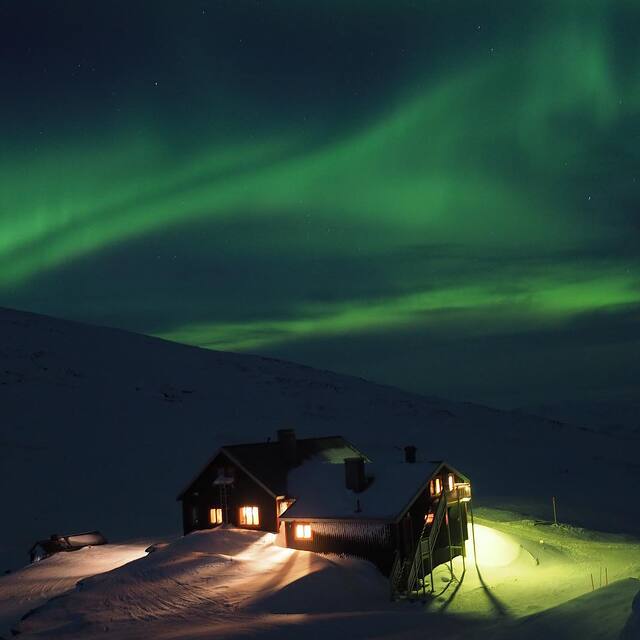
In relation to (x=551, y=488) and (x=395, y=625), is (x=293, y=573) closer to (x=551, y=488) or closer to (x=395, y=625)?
(x=395, y=625)

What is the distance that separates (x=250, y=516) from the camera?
36.5 m

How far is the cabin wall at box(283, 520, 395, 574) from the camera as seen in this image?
30594 mm

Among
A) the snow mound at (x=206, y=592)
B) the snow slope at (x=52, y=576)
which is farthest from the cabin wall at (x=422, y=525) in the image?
the snow slope at (x=52, y=576)

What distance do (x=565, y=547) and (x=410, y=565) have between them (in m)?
11.1

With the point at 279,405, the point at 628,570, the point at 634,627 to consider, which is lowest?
the point at 628,570

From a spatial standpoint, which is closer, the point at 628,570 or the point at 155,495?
the point at 628,570

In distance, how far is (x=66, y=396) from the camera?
267ft

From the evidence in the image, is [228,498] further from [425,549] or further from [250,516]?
[425,549]

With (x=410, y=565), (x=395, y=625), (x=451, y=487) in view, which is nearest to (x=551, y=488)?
(x=451, y=487)

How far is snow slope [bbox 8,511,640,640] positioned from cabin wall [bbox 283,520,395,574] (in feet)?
1.77

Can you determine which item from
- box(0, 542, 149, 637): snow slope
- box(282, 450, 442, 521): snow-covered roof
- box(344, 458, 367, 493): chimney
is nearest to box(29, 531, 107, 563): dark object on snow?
box(0, 542, 149, 637): snow slope

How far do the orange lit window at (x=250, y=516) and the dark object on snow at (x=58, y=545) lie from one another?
31.9 ft

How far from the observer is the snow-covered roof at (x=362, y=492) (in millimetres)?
31584

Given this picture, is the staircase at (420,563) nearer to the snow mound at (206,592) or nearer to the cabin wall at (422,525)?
the cabin wall at (422,525)
